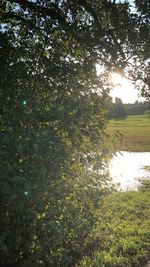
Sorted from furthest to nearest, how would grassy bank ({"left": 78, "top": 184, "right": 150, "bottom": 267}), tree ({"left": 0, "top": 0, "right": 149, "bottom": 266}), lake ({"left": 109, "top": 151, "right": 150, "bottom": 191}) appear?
lake ({"left": 109, "top": 151, "right": 150, "bottom": 191}) → grassy bank ({"left": 78, "top": 184, "right": 150, "bottom": 267}) → tree ({"left": 0, "top": 0, "right": 149, "bottom": 266})

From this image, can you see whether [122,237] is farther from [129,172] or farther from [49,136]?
[129,172]

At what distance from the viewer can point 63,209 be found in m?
8.08

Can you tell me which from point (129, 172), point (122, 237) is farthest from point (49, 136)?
point (129, 172)

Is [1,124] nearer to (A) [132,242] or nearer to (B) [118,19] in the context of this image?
(B) [118,19]

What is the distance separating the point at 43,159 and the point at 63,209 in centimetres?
158

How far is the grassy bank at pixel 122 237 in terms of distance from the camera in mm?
10867

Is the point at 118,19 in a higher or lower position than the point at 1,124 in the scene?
higher

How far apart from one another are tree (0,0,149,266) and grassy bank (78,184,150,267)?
179 centimetres

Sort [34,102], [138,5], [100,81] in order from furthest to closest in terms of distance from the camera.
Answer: [138,5], [100,81], [34,102]

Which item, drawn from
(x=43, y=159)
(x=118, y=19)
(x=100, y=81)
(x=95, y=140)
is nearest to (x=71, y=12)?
(x=118, y=19)

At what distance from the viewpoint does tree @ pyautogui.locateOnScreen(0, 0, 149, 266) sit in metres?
6.88

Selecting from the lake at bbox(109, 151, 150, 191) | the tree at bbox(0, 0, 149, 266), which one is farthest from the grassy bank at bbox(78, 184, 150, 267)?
the lake at bbox(109, 151, 150, 191)

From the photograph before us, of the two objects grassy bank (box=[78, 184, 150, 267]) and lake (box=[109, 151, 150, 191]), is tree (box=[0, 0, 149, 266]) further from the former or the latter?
lake (box=[109, 151, 150, 191])

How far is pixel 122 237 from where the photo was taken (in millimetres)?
13102
